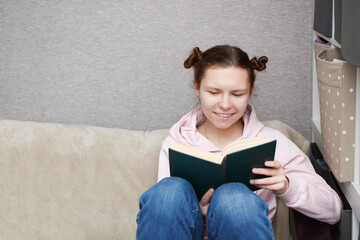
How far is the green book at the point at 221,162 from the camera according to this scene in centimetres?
122

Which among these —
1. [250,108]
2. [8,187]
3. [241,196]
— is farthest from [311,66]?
[8,187]

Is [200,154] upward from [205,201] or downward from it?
upward

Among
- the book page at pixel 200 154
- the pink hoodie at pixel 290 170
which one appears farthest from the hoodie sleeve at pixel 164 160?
the book page at pixel 200 154

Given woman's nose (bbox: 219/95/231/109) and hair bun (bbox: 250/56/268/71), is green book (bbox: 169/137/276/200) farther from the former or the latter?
hair bun (bbox: 250/56/268/71)

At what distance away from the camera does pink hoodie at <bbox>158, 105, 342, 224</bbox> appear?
1.37 metres

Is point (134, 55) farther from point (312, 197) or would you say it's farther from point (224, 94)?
point (312, 197)

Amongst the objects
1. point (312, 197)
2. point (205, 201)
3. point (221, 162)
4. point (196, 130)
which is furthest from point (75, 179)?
point (312, 197)

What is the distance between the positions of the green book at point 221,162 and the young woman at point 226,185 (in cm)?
2

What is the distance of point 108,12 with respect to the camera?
6.39ft

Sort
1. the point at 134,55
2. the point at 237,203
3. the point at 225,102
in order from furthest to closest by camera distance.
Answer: the point at 134,55 < the point at 225,102 < the point at 237,203

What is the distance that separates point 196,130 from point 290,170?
33cm

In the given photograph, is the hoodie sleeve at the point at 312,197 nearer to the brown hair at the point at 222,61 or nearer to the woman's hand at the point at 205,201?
the woman's hand at the point at 205,201

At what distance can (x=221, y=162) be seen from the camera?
1.22 meters

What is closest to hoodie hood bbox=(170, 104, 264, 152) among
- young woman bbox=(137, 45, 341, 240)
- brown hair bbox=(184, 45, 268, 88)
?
young woman bbox=(137, 45, 341, 240)
